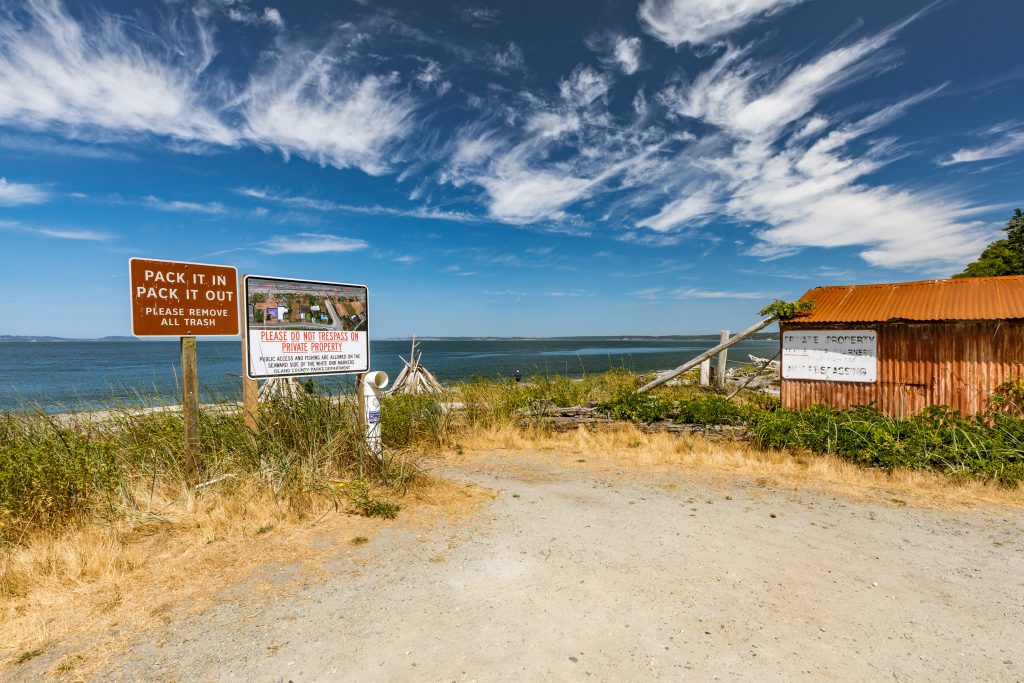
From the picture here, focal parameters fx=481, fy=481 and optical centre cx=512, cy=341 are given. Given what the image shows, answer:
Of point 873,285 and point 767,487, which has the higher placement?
point 873,285

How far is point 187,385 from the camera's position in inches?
221

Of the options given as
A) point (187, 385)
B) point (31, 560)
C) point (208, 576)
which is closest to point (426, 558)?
point (208, 576)

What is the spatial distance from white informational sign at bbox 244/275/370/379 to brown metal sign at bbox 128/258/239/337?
231 mm

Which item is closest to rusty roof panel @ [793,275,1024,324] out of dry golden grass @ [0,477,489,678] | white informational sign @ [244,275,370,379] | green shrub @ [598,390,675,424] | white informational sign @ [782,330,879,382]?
white informational sign @ [782,330,879,382]

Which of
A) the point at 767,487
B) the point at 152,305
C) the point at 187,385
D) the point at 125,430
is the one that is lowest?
the point at 767,487

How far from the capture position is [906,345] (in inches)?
346

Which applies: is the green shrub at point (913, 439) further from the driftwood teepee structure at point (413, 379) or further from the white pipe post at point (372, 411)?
the driftwood teepee structure at point (413, 379)

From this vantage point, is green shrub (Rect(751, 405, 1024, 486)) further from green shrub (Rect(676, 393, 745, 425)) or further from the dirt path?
the dirt path

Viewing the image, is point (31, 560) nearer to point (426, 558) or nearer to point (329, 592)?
point (329, 592)

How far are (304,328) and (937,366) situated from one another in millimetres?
10502

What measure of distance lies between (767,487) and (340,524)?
557 centimetres

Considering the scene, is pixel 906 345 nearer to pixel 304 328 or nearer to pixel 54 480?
pixel 304 328

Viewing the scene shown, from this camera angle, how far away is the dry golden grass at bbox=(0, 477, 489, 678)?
3.25 metres

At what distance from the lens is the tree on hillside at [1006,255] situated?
13.5 meters
